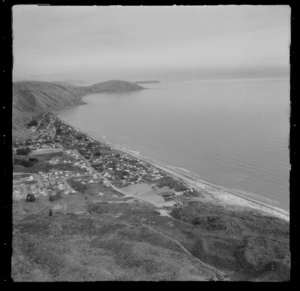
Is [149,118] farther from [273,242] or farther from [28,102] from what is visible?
[273,242]

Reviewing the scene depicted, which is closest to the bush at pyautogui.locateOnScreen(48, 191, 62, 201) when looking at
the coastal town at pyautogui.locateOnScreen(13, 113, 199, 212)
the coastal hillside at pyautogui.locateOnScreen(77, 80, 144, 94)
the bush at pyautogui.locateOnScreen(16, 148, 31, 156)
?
the coastal town at pyautogui.locateOnScreen(13, 113, 199, 212)

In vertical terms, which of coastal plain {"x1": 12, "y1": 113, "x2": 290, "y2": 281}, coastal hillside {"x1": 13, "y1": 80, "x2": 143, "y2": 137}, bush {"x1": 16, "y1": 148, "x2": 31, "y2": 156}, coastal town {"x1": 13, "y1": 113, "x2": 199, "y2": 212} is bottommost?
coastal plain {"x1": 12, "y1": 113, "x2": 290, "y2": 281}

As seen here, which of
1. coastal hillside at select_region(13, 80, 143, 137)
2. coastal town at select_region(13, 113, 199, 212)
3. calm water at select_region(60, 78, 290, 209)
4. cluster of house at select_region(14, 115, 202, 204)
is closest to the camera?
coastal town at select_region(13, 113, 199, 212)

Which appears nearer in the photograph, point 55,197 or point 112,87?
point 55,197

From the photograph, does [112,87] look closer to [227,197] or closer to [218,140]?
[218,140]

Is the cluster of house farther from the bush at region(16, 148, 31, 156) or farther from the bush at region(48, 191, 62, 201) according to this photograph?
the bush at region(16, 148, 31, 156)

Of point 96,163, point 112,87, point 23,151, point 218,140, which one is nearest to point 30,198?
point 96,163

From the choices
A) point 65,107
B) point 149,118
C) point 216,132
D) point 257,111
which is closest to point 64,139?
point 216,132

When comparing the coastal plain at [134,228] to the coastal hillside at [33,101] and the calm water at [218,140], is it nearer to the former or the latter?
the calm water at [218,140]
